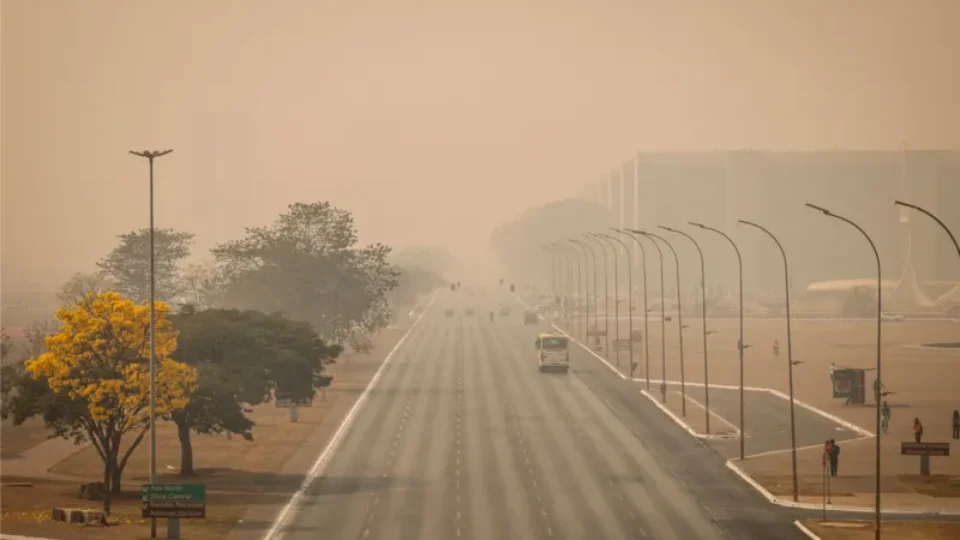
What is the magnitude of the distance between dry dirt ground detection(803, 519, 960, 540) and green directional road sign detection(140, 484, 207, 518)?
23.3 metres

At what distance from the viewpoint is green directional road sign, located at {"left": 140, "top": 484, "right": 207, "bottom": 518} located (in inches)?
2456

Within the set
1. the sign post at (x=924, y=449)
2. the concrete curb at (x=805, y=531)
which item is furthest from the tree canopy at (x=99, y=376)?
the sign post at (x=924, y=449)

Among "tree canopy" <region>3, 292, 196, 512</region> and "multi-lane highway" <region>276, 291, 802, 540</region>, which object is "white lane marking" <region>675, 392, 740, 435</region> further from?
"tree canopy" <region>3, 292, 196, 512</region>

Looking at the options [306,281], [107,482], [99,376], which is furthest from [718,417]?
[306,281]

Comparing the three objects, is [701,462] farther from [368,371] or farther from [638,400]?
[368,371]

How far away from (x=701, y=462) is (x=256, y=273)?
8106 centimetres

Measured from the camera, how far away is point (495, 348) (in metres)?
184

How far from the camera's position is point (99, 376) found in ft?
241

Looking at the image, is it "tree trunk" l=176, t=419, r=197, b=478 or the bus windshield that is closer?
"tree trunk" l=176, t=419, r=197, b=478

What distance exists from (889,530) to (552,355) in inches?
3371

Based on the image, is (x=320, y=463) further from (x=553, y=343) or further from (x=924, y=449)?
(x=553, y=343)

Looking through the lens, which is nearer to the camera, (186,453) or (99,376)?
(99,376)

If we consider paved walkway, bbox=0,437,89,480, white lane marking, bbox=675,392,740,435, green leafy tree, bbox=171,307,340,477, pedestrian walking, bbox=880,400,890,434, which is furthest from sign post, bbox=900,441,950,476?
paved walkway, bbox=0,437,89,480

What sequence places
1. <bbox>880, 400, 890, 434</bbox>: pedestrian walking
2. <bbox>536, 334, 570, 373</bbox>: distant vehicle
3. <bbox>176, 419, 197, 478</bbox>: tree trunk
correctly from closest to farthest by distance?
<bbox>176, 419, 197, 478</bbox>: tree trunk, <bbox>880, 400, 890, 434</bbox>: pedestrian walking, <bbox>536, 334, 570, 373</bbox>: distant vehicle
